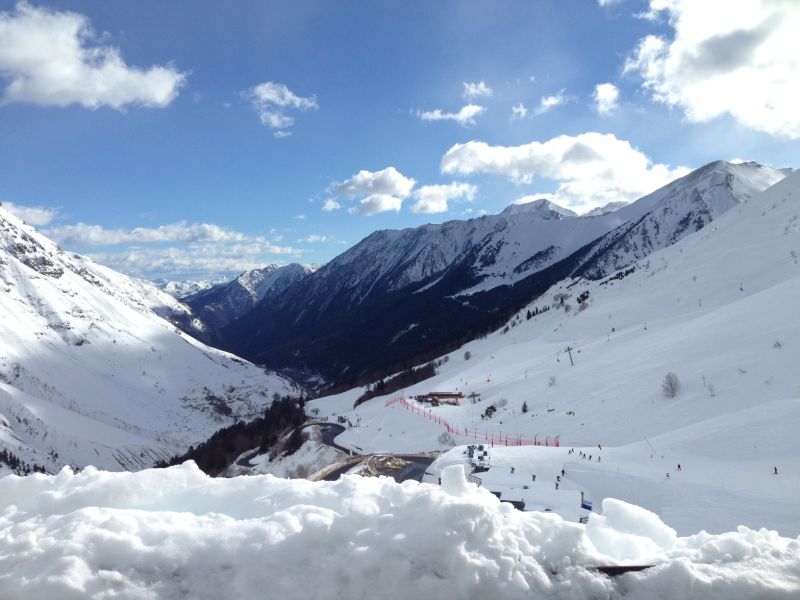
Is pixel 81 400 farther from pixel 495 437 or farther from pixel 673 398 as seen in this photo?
pixel 673 398

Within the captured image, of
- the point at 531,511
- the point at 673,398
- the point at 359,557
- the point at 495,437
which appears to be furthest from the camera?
the point at 495,437

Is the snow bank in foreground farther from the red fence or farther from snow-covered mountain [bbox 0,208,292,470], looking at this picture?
snow-covered mountain [bbox 0,208,292,470]

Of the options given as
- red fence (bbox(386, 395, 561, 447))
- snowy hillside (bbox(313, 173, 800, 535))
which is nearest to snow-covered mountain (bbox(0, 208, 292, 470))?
snowy hillside (bbox(313, 173, 800, 535))

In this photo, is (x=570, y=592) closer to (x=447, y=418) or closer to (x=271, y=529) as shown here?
(x=271, y=529)

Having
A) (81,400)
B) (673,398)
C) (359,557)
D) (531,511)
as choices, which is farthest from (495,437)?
(81,400)

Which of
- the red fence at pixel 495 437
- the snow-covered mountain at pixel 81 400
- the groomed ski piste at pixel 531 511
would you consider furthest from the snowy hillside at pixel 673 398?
the snow-covered mountain at pixel 81 400

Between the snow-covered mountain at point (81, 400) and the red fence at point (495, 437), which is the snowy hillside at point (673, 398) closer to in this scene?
the red fence at point (495, 437)
